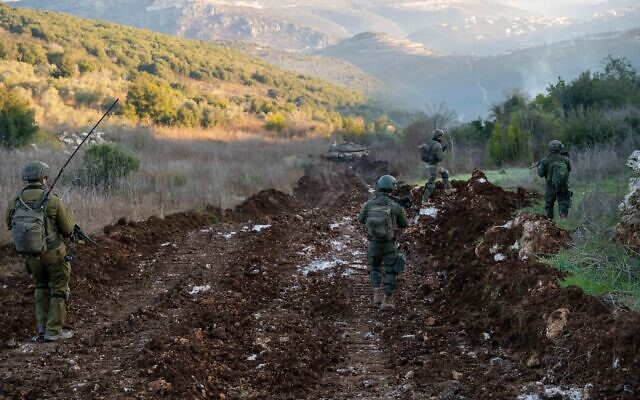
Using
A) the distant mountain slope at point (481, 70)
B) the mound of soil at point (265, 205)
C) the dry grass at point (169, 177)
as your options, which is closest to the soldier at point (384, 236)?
the dry grass at point (169, 177)

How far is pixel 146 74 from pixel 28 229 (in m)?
40.0

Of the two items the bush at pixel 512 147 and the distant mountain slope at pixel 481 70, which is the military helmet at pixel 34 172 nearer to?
the bush at pixel 512 147

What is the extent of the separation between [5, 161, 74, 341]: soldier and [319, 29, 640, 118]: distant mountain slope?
271 feet

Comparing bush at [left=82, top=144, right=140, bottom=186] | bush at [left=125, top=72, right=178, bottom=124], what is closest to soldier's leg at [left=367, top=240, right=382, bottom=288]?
bush at [left=82, top=144, right=140, bottom=186]

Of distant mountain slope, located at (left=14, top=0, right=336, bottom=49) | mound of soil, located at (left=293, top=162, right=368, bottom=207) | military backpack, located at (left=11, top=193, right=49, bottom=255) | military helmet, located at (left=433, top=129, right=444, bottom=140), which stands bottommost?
mound of soil, located at (left=293, top=162, right=368, bottom=207)

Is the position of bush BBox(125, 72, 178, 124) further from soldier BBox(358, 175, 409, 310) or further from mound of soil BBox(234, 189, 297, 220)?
soldier BBox(358, 175, 409, 310)

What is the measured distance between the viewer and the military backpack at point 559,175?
33.7 feet

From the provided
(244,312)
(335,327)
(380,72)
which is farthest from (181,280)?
(380,72)

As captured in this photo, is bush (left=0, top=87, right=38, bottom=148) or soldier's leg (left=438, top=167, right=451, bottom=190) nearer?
soldier's leg (left=438, top=167, right=451, bottom=190)

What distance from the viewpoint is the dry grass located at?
43.0ft

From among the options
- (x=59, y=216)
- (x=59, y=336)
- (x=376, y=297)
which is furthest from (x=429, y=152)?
(x=59, y=336)

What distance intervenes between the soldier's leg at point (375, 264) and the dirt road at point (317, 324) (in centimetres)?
43

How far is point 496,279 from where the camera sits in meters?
7.76

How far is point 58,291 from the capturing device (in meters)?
7.09
